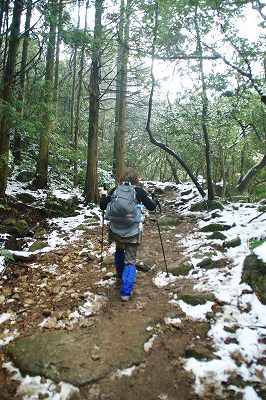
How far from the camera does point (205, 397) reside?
265cm

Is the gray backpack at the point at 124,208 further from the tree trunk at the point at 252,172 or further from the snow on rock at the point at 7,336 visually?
the tree trunk at the point at 252,172

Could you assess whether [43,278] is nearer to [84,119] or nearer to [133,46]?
[133,46]

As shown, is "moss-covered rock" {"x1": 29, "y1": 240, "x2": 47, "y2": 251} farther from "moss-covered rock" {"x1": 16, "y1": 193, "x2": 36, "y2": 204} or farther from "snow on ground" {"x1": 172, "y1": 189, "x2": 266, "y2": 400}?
"snow on ground" {"x1": 172, "y1": 189, "x2": 266, "y2": 400}

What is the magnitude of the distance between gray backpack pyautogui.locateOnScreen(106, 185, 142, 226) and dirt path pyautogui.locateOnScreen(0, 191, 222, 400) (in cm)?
123

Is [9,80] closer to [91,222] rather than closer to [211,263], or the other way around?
[91,222]

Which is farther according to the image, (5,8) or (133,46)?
(133,46)

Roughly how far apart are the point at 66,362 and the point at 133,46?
10.4 m

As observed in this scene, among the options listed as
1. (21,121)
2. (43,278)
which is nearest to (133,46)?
(21,121)

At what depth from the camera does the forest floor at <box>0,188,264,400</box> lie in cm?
283

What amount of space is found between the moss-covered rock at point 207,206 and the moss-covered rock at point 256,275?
214 inches

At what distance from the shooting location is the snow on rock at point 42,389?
2723 millimetres

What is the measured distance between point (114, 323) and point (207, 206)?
297 inches

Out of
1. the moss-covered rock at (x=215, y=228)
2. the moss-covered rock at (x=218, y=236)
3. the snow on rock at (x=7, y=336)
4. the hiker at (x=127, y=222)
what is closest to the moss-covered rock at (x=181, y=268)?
the hiker at (x=127, y=222)

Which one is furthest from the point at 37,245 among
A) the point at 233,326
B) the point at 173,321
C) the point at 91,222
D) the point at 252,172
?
the point at 252,172
